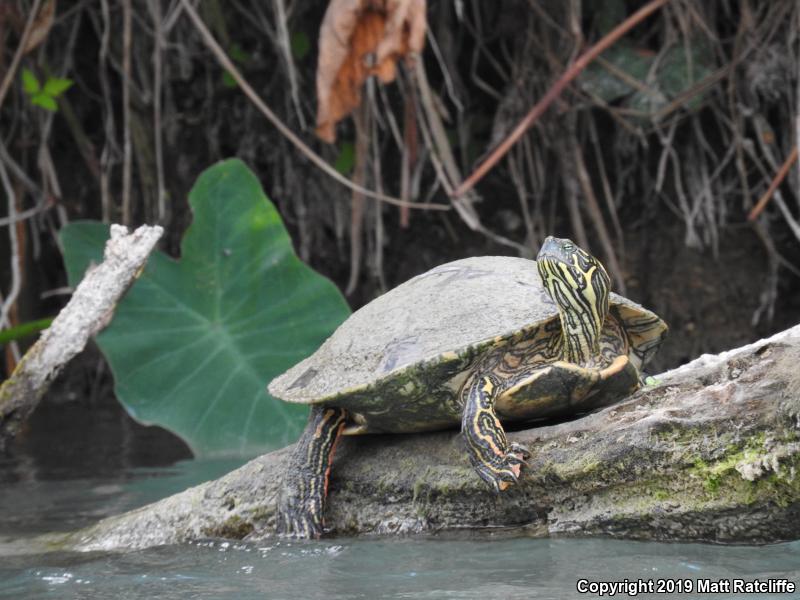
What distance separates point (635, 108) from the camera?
5.45 meters

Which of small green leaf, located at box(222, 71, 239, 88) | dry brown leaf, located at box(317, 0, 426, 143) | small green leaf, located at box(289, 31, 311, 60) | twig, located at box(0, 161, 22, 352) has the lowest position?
twig, located at box(0, 161, 22, 352)

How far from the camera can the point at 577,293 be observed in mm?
2773

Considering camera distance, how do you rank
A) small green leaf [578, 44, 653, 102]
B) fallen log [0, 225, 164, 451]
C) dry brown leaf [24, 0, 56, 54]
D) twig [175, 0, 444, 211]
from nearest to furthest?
1. fallen log [0, 225, 164, 451]
2. twig [175, 0, 444, 211]
3. dry brown leaf [24, 0, 56, 54]
4. small green leaf [578, 44, 653, 102]

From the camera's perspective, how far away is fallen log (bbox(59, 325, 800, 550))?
240 centimetres

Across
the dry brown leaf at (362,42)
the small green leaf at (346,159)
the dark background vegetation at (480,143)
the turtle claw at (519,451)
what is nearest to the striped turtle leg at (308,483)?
the turtle claw at (519,451)

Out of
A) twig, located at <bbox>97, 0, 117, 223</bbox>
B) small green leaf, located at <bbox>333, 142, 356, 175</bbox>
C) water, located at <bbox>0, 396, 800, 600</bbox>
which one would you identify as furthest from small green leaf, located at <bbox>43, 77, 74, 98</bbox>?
water, located at <bbox>0, 396, 800, 600</bbox>

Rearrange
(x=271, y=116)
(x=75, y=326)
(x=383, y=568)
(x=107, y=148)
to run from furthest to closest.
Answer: (x=107, y=148) → (x=271, y=116) → (x=75, y=326) → (x=383, y=568)

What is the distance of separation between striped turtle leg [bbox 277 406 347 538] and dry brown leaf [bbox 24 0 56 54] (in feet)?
10.6

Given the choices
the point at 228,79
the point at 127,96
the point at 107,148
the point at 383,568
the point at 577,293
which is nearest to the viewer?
the point at 383,568

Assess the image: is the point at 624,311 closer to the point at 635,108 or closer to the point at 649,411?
the point at 649,411

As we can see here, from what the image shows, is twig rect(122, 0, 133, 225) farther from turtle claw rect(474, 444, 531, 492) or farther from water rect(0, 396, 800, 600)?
turtle claw rect(474, 444, 531, 492)

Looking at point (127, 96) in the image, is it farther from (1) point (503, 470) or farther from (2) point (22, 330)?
(1) point (503, 470)

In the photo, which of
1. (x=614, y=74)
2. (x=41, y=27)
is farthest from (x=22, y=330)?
(x=614, y=74)

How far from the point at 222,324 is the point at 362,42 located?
4.58ft
